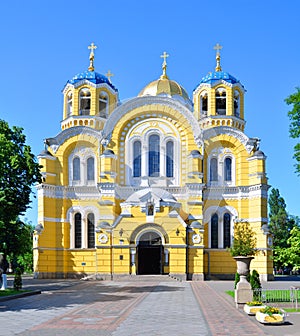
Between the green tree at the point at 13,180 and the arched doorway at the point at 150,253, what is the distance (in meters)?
12.3

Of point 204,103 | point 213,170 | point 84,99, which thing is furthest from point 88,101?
point 213,170

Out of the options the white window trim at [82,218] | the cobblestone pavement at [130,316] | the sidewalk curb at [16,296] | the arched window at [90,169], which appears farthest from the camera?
the arched window at [90,169]

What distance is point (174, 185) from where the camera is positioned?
42750mm

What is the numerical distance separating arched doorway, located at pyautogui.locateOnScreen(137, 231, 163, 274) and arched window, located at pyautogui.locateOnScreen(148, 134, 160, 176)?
5339 mm

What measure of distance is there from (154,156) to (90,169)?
525 cm

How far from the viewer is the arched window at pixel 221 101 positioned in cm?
4594

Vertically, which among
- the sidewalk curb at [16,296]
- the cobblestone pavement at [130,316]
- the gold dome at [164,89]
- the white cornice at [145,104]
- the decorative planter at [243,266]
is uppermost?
the gold dome at [164,89]

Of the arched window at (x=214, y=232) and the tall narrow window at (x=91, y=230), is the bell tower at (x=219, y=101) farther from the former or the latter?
the tall narrow window at (x=91, y=230)

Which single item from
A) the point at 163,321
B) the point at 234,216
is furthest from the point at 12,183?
the point at 234,216

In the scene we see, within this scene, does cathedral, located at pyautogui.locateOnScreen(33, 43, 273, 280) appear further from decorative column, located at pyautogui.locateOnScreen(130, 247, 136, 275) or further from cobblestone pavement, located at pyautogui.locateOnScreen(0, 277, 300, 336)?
cobblestone pavement, located at pyautogui.locateOnScreen(0, 277, 300, 336)

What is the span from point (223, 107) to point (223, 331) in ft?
109

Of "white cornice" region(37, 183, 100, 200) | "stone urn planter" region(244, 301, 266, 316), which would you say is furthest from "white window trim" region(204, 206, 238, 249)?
"stone urn planter" region(244, 301, 266, 316)

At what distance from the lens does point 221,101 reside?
46.3m

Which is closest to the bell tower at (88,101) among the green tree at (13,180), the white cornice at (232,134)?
the white cornice at (232,134)
